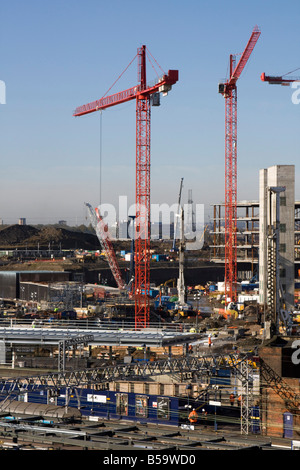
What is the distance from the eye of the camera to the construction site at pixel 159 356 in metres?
22.8

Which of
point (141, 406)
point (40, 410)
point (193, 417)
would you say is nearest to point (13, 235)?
point (141, 406)

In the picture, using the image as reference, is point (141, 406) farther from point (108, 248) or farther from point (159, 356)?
point (108, 248)

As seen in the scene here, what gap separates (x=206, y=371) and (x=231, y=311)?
3582 centimetres

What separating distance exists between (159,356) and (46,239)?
463 ft

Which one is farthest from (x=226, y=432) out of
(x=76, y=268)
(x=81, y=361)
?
(x=76, y=268)

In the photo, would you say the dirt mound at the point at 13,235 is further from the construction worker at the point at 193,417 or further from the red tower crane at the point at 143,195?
the construction worker at the point at 193,417

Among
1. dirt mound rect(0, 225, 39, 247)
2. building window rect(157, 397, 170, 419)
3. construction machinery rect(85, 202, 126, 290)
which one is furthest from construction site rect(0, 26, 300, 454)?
dirt mound rect(0, 225, 39, 247)

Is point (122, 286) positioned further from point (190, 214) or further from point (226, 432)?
point (190, 214)

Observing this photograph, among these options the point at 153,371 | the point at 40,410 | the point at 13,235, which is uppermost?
the point at 13,235

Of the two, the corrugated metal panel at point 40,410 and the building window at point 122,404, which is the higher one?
the corrugated metal panel at point 40,410

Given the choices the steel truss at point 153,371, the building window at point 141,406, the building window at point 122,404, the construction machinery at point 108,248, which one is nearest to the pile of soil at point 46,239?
the construction machinery at point 108,248

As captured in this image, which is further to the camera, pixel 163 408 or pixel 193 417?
pixel 163 408

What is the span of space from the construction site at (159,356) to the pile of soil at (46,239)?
86.0m

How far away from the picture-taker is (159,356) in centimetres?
4291
